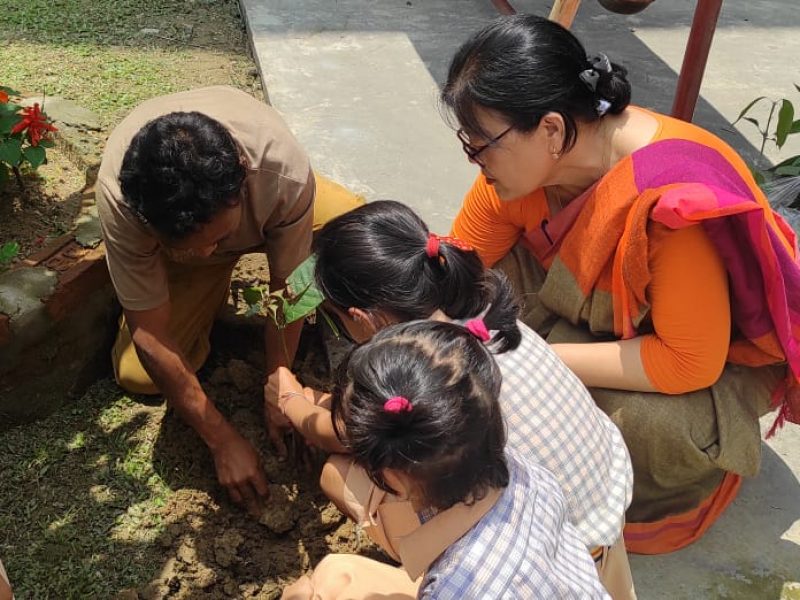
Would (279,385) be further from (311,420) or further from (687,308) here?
(687,308)

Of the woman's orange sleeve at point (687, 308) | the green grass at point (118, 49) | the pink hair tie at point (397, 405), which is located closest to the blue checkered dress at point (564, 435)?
the woman's orange sleeve at point (687, 308)

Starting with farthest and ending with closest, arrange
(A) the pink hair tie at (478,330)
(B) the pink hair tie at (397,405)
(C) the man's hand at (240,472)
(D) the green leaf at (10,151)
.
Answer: (D) the green leaf at (10,151) < (C) the man's hand at (240,472) < (A) the pink hair tie at (478,330) < (B) the pink hair tie at (397,405)

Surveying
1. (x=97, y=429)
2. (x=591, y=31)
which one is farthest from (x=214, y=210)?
(x=591, y=31)

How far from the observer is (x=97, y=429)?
238 centimetres

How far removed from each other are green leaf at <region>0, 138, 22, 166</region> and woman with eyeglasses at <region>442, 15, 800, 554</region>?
54.0 inches

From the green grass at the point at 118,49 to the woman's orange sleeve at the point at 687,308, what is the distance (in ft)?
8.59

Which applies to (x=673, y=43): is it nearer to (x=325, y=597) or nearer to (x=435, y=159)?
(x=435, y=159)

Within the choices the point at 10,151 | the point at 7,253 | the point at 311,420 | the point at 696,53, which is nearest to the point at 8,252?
the point at 7,253

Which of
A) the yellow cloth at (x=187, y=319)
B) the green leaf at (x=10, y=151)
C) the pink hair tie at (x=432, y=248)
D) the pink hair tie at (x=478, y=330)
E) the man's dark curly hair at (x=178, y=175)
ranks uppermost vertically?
the pink hair tie at (x=432, y=248)

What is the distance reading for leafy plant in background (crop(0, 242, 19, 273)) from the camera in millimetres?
2234

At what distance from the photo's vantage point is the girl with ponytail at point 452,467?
48.5 inches

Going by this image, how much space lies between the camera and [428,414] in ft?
3.98

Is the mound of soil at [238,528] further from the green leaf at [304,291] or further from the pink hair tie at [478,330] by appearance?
the pink hair tie at [478,330]

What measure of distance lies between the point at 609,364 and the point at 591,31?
3.46 metres
